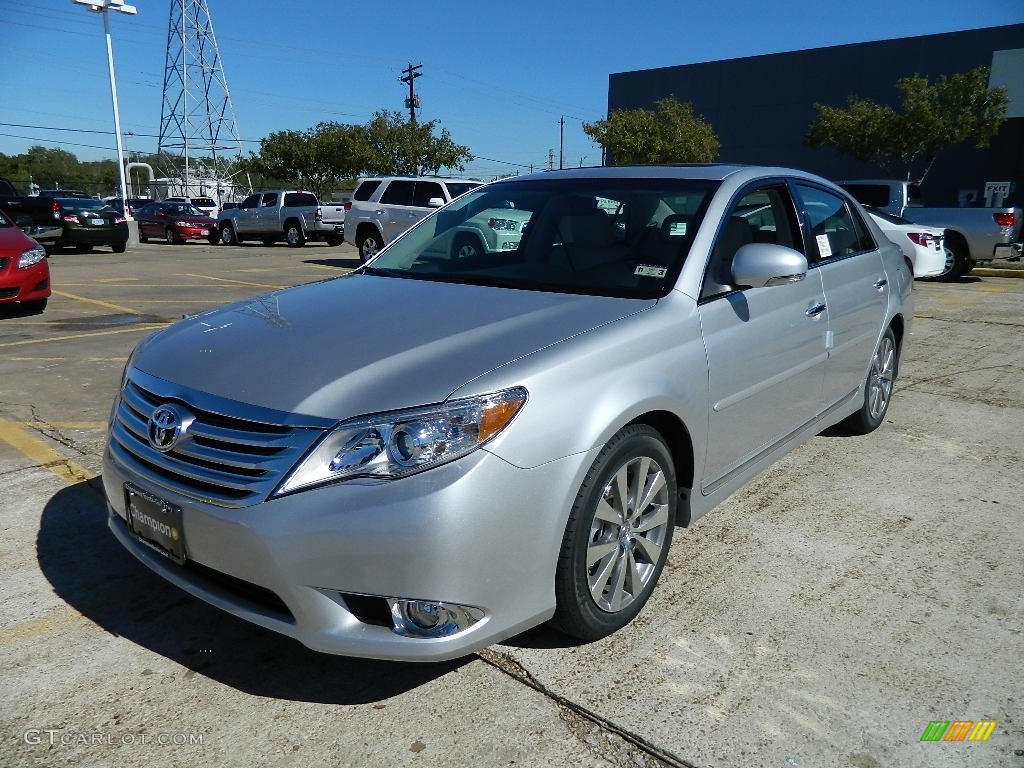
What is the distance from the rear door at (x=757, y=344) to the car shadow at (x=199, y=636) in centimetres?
142

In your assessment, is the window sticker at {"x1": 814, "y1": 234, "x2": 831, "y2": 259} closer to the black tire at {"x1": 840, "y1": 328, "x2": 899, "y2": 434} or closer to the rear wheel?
the black tire at {"x1": 840, "y1": 328, "x2": 899, "y2": 434}

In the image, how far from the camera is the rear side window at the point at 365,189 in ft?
56.5

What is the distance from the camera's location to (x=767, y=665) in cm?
271

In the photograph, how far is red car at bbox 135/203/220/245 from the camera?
28047 millimetres

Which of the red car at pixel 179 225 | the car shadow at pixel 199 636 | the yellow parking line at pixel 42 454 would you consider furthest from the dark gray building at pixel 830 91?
the car shadow at pixel 199 636

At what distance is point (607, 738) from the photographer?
2.36m

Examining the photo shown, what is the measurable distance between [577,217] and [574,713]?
2.19 meters

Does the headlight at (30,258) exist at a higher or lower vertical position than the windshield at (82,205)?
lower

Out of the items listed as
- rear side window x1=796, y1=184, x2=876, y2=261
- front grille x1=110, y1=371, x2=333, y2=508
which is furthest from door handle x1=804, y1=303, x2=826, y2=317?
front grille x1=110, y1=371, x2=333, y2=508

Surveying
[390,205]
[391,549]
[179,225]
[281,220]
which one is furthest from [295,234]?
[391,549]

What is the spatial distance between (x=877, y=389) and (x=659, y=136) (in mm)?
31304

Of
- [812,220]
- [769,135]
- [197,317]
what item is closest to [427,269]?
[197,317]

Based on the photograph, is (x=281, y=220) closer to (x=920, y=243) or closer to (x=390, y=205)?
(x=390, y=205)

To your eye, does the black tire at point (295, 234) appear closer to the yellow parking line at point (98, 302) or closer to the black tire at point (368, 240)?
the black tire at point (368, 240)
